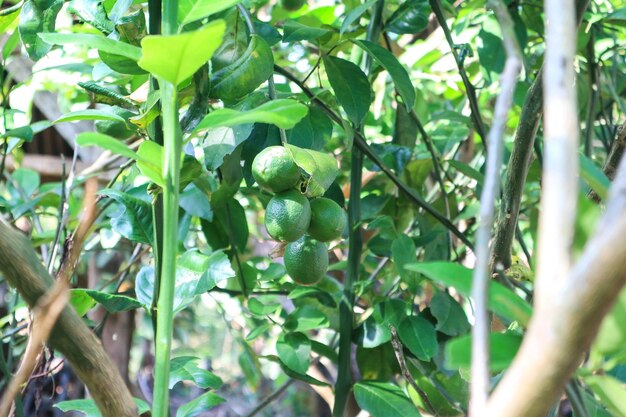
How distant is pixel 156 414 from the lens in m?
0.34

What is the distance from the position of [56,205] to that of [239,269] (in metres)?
0.40

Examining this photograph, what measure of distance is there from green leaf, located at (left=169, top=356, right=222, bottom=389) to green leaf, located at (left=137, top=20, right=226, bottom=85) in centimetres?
32

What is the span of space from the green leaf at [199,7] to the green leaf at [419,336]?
0.36 metres

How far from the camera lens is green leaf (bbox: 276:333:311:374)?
2.32 feet

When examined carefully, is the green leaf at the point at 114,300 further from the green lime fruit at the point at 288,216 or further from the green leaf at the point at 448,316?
the green leaf at the point at 448,316

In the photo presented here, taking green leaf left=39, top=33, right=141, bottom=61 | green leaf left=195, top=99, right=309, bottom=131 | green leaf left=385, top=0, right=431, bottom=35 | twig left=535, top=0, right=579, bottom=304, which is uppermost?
green leaf left=385, top=0, right=431, bottom=35

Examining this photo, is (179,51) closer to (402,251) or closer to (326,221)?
(326,221)

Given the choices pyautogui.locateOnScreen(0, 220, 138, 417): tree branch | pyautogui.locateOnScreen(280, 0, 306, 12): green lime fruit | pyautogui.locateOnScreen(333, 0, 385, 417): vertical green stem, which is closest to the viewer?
pyautogui.locateOnScreen(0, 220, 138, 417): tree branch

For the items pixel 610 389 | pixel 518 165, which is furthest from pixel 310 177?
pixel 610 389

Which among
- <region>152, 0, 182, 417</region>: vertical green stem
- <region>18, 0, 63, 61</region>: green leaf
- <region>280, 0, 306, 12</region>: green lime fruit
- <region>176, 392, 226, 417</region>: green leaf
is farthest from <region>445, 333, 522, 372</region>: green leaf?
<region>280, 0, 306, 12</region>: green lime fruit

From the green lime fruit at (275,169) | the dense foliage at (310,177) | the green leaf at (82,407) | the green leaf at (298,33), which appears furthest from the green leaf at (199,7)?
the green leaf at (82,407)

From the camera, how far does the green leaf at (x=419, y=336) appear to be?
2.19 ft

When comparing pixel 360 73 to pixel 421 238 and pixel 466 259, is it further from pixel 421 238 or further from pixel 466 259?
pixel 466 259

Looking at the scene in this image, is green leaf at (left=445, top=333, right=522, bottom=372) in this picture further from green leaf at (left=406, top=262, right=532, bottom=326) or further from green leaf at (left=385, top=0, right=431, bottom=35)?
green leaf at (left=385, top=0, right=431, bottom=35)
